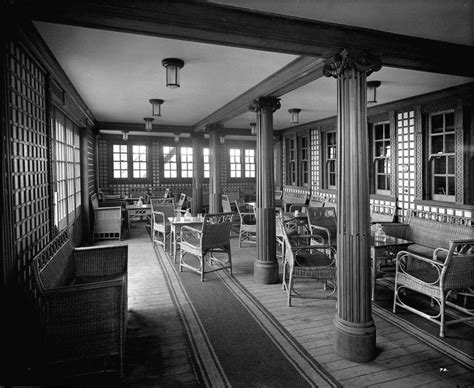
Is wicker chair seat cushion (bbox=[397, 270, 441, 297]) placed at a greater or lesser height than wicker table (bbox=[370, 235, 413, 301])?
lesser

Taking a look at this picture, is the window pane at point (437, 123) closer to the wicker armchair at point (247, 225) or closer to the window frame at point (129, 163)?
the wicker armchair at point (247, 225)

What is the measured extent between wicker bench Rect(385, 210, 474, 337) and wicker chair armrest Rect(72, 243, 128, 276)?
10.2 ft

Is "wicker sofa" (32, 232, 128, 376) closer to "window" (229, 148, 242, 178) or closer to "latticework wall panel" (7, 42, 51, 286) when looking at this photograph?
"latticework wall panel" (7, 42, 51, 286)

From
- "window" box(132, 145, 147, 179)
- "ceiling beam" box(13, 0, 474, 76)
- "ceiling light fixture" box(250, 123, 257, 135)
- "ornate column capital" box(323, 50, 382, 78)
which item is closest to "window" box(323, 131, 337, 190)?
"ceiling light fixture" box(250, 123, 257, 135)

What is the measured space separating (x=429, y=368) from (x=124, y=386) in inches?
96.9

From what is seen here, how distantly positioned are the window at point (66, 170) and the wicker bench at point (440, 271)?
15.1 feet

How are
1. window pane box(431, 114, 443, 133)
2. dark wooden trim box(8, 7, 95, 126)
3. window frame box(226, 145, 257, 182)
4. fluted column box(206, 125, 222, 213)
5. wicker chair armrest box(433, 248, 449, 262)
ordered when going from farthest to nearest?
window frame box(226, 145, 257, 182)
fluted column box(206, 125, 222, 213)
window pane box(431, 114, 443, 133)
wicker chair armrest box(433, 248, 449, 262)
dark wooden trim box(8, 7, 95, 126)

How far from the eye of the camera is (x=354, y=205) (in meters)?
3.23

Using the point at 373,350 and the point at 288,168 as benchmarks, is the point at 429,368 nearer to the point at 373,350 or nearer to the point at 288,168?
the point at 373,350

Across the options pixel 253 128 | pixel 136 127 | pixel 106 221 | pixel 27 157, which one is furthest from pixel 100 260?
pixel 253 128

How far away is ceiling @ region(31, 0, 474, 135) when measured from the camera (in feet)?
9.50

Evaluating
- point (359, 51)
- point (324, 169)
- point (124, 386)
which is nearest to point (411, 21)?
point (359, 51)

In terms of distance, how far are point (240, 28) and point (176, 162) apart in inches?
477

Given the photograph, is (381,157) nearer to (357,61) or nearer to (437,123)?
(437,123)
